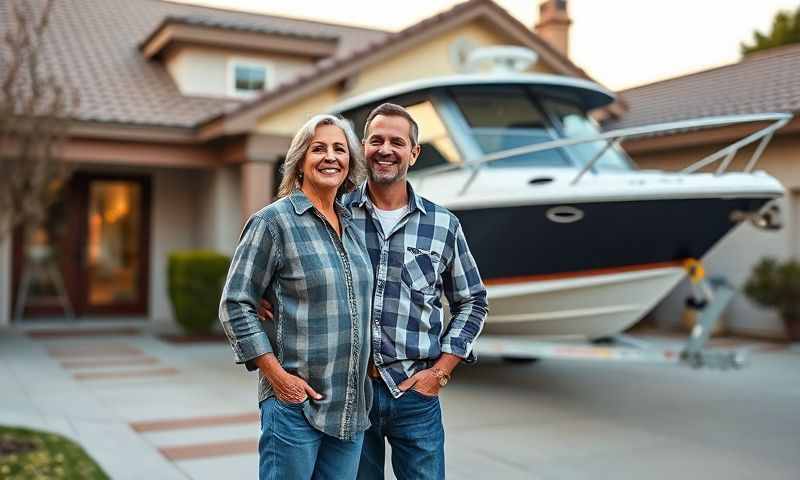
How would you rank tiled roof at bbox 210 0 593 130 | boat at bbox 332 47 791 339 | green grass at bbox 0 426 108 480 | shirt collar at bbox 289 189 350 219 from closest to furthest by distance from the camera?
shirt collar at bbox 289 189 350 219
green grass at bbox 0 426 108 480
boat at bbox 332 47 791 339
tiled roof at bbox 210 0 593 130

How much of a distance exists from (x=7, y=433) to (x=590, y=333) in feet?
14.5

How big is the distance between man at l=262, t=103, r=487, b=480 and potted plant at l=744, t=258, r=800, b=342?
30.6 ft

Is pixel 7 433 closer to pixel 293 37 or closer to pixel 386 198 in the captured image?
pixel 386 198

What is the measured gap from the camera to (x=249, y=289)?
98.3 inches

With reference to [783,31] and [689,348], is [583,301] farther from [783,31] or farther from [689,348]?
[783,31]

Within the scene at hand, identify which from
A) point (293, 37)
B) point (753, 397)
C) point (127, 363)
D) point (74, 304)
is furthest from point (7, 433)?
point (293, 37)

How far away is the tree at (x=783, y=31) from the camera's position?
29.2 metres

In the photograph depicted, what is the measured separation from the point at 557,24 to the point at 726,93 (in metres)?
3.68

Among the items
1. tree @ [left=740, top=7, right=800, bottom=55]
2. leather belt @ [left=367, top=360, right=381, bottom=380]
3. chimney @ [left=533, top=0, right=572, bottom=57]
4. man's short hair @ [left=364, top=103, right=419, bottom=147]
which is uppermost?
tree @ [left=740, top=7, right=800, bottom=55]

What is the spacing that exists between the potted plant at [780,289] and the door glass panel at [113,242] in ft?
30.9

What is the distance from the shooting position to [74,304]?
1318 centimetres

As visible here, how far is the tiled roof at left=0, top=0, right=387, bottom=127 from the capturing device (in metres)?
11.8

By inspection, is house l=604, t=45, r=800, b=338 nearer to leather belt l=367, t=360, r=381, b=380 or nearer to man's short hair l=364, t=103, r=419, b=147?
man's short hair l=364, t=103, r=419, b=147

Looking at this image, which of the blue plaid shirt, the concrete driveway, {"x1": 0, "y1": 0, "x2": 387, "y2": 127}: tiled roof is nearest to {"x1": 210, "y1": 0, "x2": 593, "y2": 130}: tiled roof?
{"x1": 0, "y1": 0, "x2": 387, "y2": 127}: tiled roof
